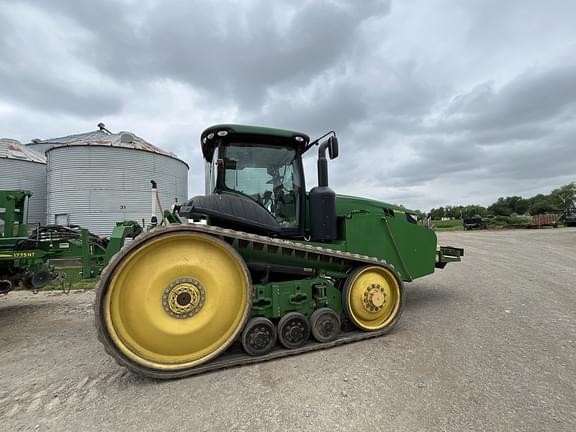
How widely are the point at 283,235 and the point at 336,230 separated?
0.78m

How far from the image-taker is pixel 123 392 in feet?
8.77

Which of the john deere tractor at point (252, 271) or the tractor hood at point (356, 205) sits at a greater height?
the tractor hood at point (356, 205)

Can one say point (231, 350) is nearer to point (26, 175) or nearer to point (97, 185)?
point (97, 185)

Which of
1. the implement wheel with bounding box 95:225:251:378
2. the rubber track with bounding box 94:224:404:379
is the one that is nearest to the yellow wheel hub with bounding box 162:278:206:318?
the implement wheel with bounding box 95:225:251:378

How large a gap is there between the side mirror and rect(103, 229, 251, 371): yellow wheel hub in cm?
174

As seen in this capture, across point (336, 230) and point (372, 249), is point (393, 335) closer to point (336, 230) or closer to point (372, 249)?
point (372, 249)

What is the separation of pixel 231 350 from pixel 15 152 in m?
25.3

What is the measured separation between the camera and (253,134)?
3.78 m

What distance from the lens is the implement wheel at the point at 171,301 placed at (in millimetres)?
2764

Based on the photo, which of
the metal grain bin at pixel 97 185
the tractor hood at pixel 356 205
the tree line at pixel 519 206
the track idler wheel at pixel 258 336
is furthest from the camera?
the tree line at pixel 519 206

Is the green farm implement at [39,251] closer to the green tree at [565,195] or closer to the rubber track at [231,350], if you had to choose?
the rubber track at [231,350]

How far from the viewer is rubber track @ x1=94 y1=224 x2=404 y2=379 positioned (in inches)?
106

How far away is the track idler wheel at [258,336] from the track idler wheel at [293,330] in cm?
12

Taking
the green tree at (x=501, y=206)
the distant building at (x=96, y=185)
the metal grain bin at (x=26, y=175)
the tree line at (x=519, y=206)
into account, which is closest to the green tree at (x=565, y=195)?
the tree line at (x=519, y=206)
